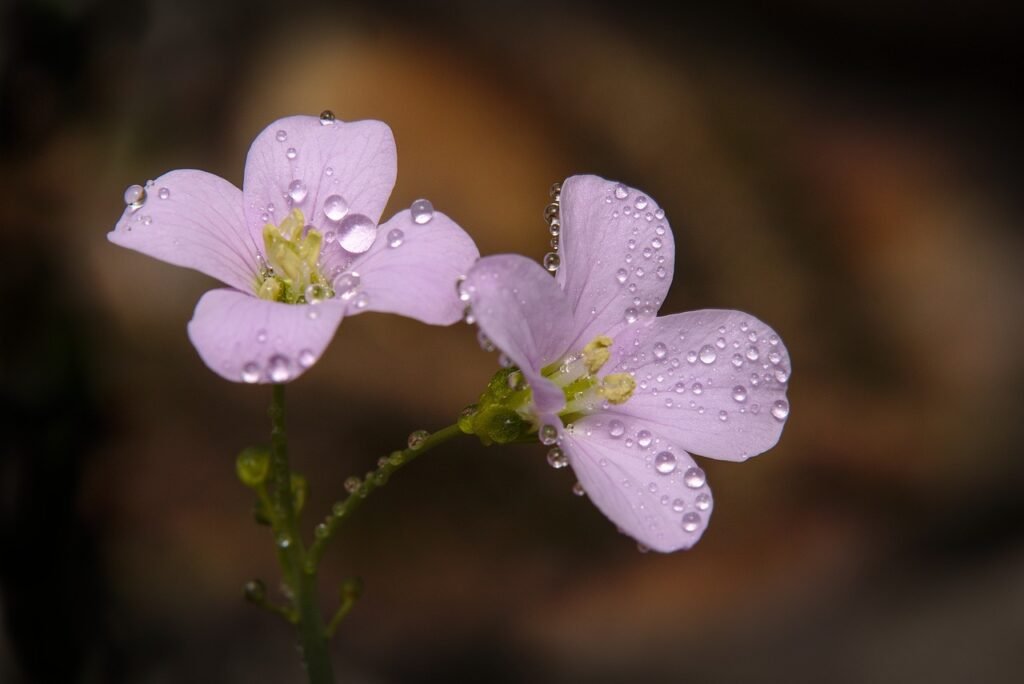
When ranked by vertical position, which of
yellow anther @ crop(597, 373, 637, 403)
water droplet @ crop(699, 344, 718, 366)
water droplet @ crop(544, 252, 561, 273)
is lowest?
yellow anther @ crop(597, 373, 637, 403)

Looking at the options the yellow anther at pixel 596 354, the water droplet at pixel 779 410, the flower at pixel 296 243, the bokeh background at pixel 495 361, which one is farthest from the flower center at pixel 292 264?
the bokeh background at pixel 495 361

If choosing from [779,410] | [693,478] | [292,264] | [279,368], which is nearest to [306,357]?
[279,368]

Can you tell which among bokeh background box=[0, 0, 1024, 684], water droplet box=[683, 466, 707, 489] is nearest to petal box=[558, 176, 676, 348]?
water droplet box=[683, 466, 707, 489]

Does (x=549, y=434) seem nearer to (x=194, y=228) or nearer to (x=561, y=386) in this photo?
(x=561, y=386)

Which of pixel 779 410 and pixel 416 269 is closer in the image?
pixel 416 269

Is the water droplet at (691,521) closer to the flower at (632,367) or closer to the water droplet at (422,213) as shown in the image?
the flower at (632,367)

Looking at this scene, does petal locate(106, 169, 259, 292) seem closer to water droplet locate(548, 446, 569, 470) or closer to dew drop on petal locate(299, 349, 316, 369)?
dew drop on petal locate(299, 349, 316, 369)
